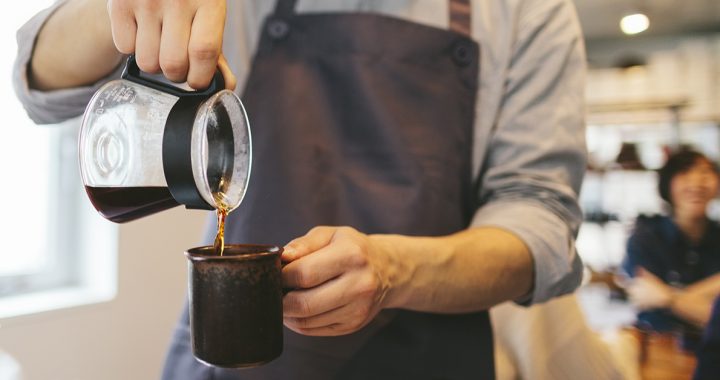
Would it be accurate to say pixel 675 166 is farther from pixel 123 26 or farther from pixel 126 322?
pixel 123 26

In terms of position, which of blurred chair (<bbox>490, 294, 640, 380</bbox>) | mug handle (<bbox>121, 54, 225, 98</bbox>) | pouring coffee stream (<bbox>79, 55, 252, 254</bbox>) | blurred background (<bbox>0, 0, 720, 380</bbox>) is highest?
mug handle (<bbox>121, 54, 225, 98</bbox>)

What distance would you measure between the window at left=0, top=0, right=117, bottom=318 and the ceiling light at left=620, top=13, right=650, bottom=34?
5113 millimetres

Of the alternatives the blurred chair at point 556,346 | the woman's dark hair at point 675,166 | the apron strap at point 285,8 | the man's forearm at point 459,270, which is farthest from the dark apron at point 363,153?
the woman's dark hair at point 675,166

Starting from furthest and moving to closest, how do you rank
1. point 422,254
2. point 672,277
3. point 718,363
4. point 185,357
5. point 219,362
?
point 672,277, point 718,363, point 185,357, point 422,254, point 219,362

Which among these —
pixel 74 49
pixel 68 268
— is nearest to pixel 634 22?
pixel 68 268

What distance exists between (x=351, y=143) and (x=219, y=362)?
458 millimetres

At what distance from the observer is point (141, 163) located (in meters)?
0.61

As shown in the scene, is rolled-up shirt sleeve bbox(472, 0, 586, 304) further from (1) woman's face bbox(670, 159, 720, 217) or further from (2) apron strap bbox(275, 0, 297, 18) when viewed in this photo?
(1) woman's face bbox(670, 159, 720, 217)

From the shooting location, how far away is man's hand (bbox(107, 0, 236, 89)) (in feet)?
1.92

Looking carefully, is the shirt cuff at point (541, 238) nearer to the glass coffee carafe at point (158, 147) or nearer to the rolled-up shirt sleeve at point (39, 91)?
the glass coffee carafe at point (158, 147)

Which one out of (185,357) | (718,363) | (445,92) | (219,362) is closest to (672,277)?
(718,363)

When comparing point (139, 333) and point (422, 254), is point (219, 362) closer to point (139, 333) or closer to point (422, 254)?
point (422, 254)

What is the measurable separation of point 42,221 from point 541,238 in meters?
1.26

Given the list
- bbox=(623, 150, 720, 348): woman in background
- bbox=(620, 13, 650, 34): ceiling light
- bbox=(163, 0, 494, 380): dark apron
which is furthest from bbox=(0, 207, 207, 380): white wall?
bbox=(620, 13, 650, 34): ceiling light
